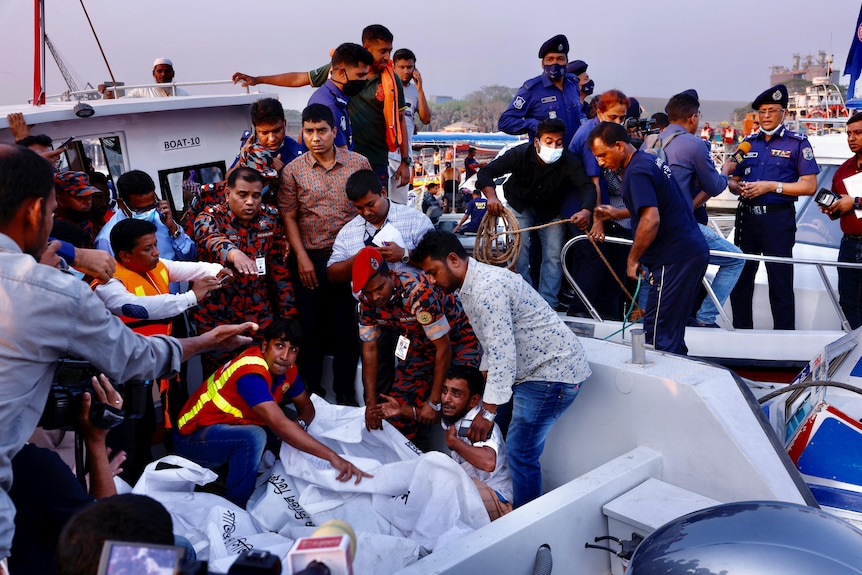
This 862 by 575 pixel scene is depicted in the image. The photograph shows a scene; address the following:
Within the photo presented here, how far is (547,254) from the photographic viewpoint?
5.03 m

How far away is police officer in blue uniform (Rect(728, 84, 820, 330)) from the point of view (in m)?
5.10

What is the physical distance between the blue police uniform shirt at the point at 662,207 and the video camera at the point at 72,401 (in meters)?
2.81

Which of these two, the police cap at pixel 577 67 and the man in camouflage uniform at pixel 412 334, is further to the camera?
the police cap at pixel 577 67

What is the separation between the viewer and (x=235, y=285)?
3.81 meters

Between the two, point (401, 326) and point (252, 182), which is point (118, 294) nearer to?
point (252, 182)

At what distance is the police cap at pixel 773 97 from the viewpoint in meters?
5.29

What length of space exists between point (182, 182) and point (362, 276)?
147 inches

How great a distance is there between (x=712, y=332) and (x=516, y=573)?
3.08m

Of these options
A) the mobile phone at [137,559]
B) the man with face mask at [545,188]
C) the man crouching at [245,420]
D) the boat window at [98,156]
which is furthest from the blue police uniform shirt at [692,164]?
the mobile phone at [137,559]

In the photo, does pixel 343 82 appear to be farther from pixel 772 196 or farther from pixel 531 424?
pixel 772 196

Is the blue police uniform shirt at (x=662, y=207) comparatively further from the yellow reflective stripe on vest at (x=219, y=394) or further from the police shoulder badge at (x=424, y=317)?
the yellow reflective stripe on vest at (x=219, y=394)

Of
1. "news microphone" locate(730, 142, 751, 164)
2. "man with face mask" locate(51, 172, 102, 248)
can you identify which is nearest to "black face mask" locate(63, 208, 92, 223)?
"man with face mask" locate(51, 172, 102, 248)

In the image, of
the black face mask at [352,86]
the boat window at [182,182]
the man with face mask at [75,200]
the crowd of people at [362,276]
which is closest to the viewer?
the crowd of people at [362,276]

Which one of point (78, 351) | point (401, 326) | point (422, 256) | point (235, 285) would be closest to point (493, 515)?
point (401, 326)
